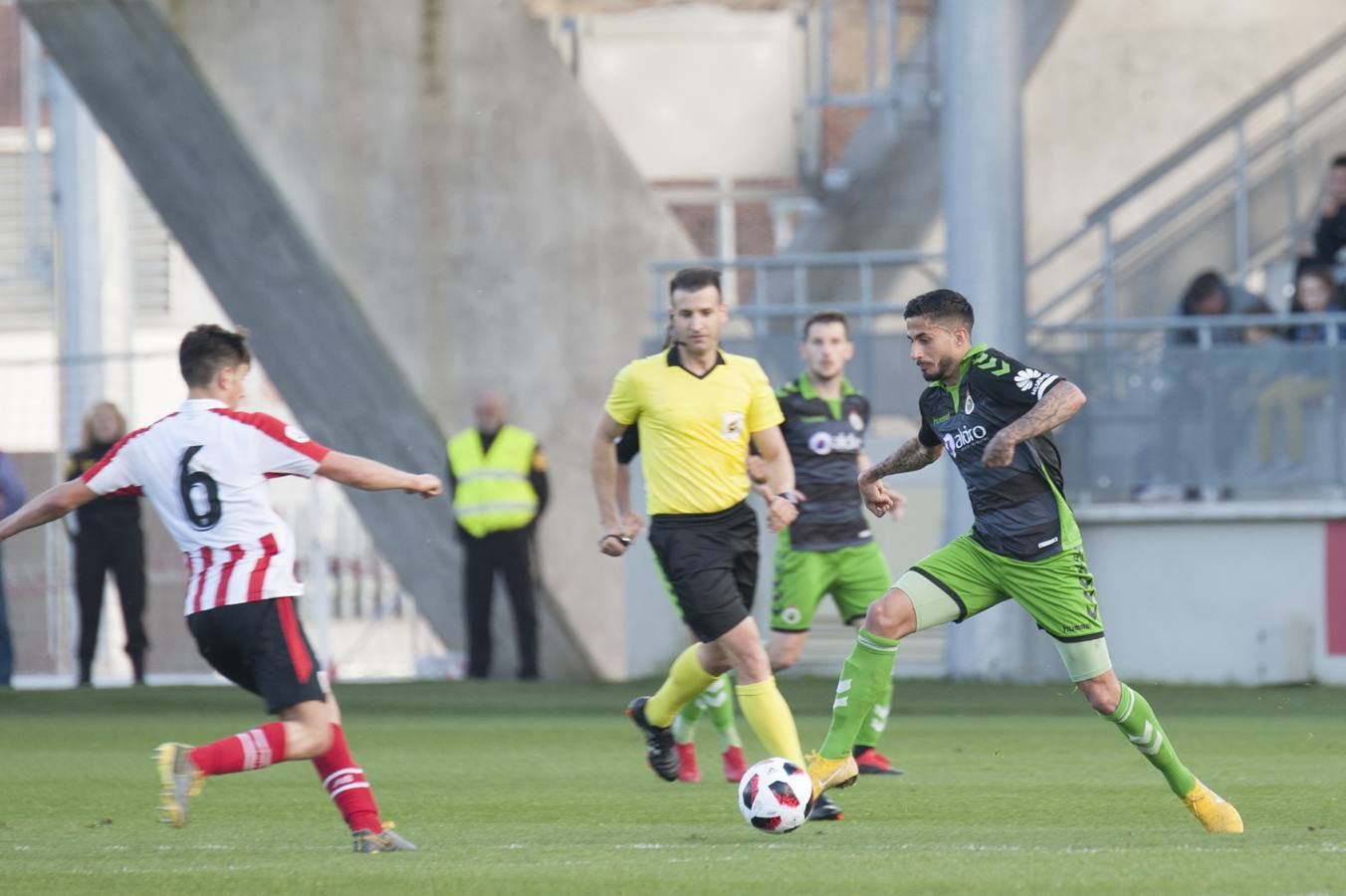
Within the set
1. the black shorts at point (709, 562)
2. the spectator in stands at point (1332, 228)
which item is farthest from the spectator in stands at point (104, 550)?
the spectator in stands at point (1332, 228)

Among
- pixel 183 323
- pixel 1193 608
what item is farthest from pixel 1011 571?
pixel 183 323

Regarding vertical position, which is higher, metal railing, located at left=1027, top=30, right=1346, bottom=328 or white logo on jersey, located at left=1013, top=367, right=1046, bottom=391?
metal railing, located at left=1027, top=30, right=1346, bottom=328

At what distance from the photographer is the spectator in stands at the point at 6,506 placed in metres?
15.9

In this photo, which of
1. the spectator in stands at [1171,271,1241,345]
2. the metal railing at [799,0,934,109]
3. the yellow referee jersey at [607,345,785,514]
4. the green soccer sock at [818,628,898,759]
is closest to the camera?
the green soccer sock at [818,628,898,759]

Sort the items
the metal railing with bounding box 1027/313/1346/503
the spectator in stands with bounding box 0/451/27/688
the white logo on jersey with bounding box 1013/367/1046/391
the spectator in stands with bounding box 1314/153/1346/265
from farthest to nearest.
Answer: the spectator in stands with bounding box 0/451/27/688 < the spectator in stands with bounding box 1314/153/1346/265 < the metal railing with bounding box 1027/313/1346/503 < the white logo on jersey with bounding box 1013/367/1046/391

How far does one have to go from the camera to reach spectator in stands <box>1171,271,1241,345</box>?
15.7m

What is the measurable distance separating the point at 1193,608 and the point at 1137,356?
182 centimetres

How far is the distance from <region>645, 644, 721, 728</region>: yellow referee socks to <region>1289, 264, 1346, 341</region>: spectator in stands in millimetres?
8241

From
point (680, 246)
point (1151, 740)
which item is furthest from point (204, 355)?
point (680, 246)

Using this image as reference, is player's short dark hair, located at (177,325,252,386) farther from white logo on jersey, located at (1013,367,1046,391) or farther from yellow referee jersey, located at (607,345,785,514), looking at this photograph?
white logo on jersey, located at (1013,367,1046,391)

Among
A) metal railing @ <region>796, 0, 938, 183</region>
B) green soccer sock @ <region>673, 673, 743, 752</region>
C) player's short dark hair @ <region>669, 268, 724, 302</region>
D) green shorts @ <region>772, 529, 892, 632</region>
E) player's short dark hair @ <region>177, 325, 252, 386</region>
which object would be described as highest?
metal railing @ <region>796, 0, 938, 183</region>

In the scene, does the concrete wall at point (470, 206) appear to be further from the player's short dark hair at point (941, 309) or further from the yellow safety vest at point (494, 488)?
the player's short dark hair at point (941, 309)

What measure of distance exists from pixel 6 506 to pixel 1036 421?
35.8 feet

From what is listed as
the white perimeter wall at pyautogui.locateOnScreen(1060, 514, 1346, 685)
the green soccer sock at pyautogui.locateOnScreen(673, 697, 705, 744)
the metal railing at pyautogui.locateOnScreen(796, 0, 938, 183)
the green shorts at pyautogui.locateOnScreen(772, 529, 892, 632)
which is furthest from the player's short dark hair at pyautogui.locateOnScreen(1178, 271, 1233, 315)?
the green soccer sock at pyautogui.locateOnScreen(673, 697, 705, 744)
